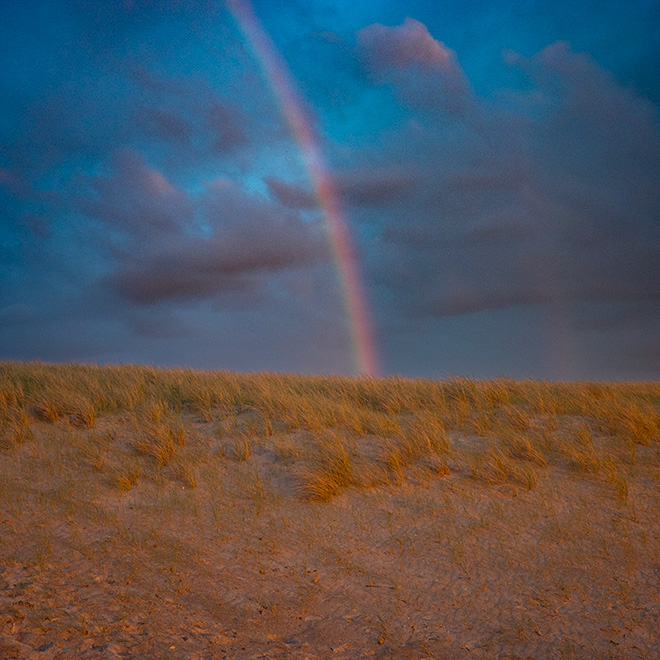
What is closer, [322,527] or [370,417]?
[322,527]

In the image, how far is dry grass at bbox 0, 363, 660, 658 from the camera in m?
4.06

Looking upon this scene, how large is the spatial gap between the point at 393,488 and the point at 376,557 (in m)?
1.51

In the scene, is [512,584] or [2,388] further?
[2,388]

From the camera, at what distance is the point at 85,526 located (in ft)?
18.6

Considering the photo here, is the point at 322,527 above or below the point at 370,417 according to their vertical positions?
below

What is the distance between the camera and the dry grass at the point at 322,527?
406 cm

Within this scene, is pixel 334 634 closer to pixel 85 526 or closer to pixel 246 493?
pixel 246 493

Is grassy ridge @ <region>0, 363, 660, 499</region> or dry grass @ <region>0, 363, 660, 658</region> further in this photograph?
grassy ridge @ <region>0, 363, 660, 499</region>

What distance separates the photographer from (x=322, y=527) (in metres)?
5.87

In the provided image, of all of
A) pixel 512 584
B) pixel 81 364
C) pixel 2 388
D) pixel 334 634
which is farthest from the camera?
pixel 81 364

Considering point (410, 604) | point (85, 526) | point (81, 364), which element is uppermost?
point (81, 364)

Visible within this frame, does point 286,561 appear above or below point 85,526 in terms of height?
below

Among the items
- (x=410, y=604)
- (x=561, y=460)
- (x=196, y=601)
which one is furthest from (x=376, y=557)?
(x=561, y=460)

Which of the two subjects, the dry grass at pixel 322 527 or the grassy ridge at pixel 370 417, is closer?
the dry grass at pixel 322 527
